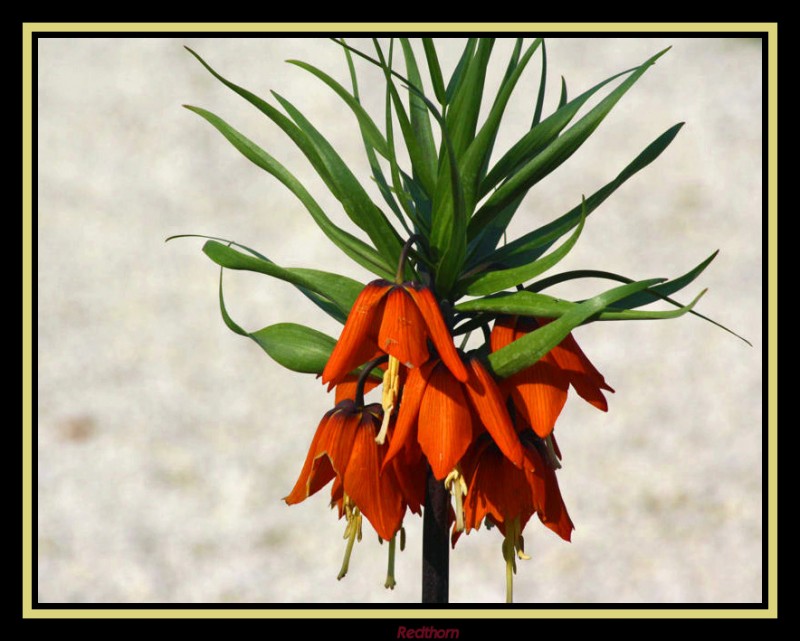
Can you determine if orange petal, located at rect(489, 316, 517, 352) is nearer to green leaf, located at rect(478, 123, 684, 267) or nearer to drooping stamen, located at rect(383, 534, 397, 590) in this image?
green leaf, located at rect(478, 123, 684, 267)

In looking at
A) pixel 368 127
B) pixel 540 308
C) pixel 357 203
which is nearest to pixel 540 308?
pixel 540 308

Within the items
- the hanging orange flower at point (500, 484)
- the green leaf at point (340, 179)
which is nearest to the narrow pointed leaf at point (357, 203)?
the green leaf at point (340, 179)

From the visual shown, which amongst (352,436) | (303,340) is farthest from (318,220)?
(352,436)

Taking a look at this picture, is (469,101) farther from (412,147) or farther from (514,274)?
(514,274)

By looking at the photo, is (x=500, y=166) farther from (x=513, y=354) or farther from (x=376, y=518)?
(x=376, y=518)

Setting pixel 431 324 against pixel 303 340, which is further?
pixel 303 340
